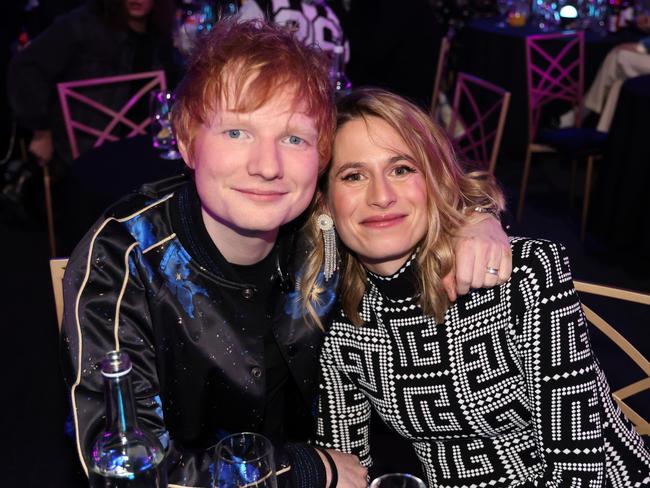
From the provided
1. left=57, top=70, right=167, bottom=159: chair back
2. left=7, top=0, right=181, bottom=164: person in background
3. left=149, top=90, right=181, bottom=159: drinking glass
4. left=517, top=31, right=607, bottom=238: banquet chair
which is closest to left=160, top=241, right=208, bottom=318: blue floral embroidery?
left=149, top=90, right=181, bottom=159: drinking glass

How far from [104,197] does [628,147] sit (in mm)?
2771

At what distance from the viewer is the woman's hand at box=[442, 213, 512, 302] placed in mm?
1546

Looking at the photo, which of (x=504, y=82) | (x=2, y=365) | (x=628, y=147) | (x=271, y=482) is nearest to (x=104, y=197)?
(x=2, y=365)

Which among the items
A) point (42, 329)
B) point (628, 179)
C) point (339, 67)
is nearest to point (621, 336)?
point (339, 67)

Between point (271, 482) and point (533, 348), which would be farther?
point (533, 348)

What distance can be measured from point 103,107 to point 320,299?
270 centimetres

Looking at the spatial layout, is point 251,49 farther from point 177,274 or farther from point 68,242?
point 68,242

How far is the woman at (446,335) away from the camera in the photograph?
1548mm

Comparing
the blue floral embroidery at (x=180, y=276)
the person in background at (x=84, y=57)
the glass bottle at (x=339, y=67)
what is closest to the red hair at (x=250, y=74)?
the blue floral embroidery at (x=180, y=276)

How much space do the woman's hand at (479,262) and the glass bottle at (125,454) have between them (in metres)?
0.74

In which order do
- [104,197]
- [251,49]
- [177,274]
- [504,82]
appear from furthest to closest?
1. [504,82]
2. [104,197]
3. [177,274]
4. [251,49]

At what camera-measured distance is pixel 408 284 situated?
5.35ft

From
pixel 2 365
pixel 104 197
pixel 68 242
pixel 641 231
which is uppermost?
pixel 104 197

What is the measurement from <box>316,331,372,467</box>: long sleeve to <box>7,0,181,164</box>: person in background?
2788 millimetres
